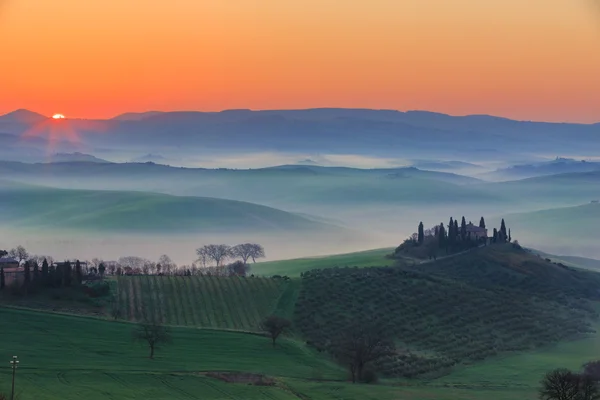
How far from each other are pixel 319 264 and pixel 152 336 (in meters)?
59.9

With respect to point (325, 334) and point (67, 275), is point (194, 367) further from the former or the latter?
point (67, 275)

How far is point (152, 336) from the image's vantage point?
63.4 metres

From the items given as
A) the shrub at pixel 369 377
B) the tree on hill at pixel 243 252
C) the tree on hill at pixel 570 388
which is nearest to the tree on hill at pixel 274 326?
the shrub at pixel 369 377

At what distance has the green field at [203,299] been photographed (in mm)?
76438

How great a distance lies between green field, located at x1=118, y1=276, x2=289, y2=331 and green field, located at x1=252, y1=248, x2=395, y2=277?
1001 inches

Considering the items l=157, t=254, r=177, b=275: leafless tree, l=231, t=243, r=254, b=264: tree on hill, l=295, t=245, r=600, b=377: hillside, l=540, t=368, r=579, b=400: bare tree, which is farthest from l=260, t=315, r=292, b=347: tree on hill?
l=231, t=243, r=254, b=264: tree on hill

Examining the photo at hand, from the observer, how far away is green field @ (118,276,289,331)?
76.4 meters

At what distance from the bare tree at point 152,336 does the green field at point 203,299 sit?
22.7 ft

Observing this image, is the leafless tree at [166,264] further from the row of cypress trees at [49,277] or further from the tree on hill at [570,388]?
the tree on hill at [570,388]

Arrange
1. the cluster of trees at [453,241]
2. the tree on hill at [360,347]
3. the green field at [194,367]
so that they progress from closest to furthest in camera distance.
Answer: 1. the green field at [194,367]
2. the tree on hill at [360,347]
3. the cluster of trees at [453,241]

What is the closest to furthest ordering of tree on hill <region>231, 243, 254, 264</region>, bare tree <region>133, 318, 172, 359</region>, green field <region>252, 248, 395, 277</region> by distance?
1. bare tree <region>133, 318, 172, 359</region>
2. green field <region>252, 248, 395, 277</region>
3. tree on hill <region>231, 243, 254, 264</region>

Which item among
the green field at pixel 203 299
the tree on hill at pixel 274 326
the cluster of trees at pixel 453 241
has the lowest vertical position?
the tree on hill at pixel 274 326

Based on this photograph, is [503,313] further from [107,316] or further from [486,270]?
[107,316]

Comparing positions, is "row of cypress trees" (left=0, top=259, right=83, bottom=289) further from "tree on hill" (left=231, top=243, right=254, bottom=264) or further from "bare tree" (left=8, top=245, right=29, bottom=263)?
"tree on hill" (left=231, top=243, right=254, bottom=264)
